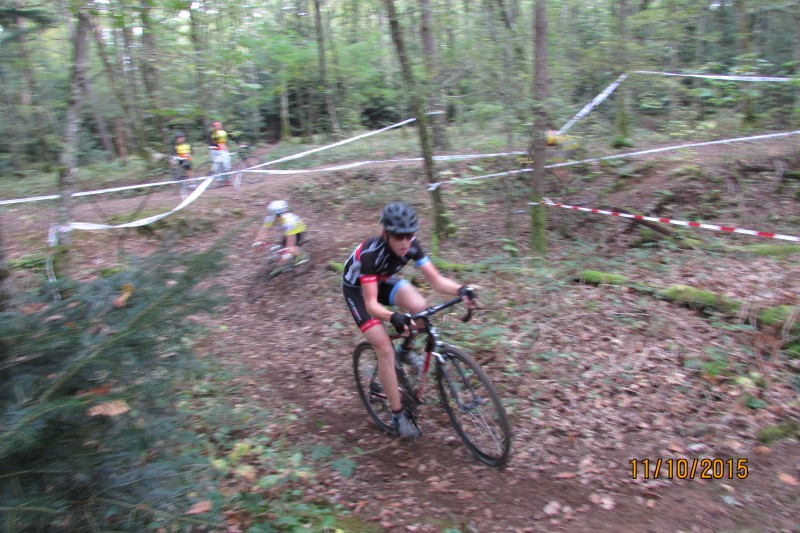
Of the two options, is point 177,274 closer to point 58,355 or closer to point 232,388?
point 58,355

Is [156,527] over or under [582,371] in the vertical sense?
over

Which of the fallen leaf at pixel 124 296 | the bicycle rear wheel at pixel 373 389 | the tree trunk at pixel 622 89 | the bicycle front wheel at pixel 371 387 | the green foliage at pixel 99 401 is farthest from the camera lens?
the tree trunk at pixel 622 89

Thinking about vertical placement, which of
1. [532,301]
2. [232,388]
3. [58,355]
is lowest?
[232,388]

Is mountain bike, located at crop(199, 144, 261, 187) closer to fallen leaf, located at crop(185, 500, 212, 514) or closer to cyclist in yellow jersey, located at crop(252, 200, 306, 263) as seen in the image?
cyclist in yellow jersey, located at crop(252, 200, 306, 263)

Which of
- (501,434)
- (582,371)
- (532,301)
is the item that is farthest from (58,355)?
(532,301)

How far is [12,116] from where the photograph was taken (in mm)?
18031

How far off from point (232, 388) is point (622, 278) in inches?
179

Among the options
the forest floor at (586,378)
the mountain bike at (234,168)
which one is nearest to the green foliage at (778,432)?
the forest floor at (586,378)

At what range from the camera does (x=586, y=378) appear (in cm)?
488

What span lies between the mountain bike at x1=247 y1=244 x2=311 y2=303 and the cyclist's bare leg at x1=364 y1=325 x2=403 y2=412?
448cm

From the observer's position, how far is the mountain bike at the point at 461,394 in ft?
13.1

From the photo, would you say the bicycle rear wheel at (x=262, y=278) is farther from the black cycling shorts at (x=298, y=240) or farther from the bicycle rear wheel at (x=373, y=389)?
the bicycle rear wheel at (x=373, y=389)

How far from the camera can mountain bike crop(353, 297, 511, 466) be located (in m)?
4.00
